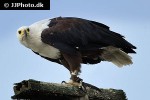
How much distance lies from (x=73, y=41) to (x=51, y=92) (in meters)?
3.24

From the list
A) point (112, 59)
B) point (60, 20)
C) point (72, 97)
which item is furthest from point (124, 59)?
point (72, 97)

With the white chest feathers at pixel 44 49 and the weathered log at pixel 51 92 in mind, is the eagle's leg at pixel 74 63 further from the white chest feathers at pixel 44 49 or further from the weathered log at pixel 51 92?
the weathered log at pixel 51 92

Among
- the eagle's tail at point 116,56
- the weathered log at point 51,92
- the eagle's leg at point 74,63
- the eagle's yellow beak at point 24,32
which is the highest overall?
the eagle's yellow beak at point 24,32

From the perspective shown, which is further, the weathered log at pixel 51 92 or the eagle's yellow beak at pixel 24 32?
the eagle's yellow beak at pixel 24 32

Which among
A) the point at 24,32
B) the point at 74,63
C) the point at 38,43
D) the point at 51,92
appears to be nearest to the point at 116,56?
the point at 74,63

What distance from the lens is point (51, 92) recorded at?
21.0 feet

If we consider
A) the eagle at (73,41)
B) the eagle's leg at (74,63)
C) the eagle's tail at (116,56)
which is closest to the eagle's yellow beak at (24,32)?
the eagle at (73,41)

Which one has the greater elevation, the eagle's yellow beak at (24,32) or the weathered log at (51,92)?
the eagle's yellow beak at (24,32)

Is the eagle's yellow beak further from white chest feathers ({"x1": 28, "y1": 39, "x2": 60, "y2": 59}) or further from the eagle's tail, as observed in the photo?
the eagle's tail

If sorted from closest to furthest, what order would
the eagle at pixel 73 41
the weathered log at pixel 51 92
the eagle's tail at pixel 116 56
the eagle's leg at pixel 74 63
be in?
the weathered log at pixel 51 92 < the eagle's leg at pixel 74 63 < the eagle at pixel 73 41 < the eagle's tail at pixel 116 56

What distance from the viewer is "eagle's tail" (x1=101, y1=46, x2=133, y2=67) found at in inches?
393

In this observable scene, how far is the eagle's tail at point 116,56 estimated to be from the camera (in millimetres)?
9994

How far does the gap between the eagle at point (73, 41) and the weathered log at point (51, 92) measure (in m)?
1.86

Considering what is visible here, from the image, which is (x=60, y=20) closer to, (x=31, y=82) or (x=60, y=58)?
(x=60, y=58)
